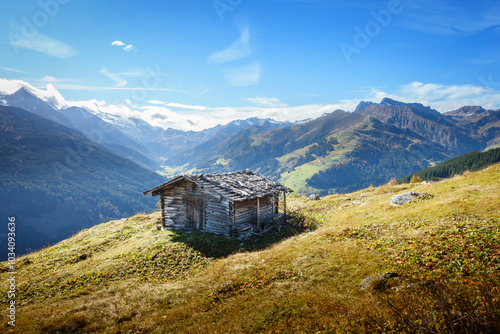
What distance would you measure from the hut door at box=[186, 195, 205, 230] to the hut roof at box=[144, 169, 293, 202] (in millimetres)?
2029

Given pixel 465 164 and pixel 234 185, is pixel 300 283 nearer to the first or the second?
pixel 234 185

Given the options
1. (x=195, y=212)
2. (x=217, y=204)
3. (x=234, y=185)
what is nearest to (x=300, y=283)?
(x=217, y=204)

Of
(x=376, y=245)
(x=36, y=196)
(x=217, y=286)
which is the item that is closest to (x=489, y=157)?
(x=376, y=245)

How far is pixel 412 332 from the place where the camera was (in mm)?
5184

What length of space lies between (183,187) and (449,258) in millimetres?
21927

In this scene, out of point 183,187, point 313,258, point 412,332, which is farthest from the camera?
point 183,187

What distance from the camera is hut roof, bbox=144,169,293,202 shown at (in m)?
22.4

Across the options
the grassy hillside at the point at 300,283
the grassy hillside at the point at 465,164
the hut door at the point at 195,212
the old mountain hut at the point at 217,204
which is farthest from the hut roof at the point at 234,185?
the grassy hillside at the point at 465,164

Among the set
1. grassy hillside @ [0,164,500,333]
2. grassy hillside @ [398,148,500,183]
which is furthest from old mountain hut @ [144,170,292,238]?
grassy hillside @ [398,148,500,183]

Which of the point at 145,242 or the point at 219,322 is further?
the point at 145,242

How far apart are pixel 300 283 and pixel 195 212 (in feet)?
52.5

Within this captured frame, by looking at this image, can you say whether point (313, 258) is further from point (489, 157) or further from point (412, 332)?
point (489, 157)

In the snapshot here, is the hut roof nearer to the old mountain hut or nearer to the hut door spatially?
the old mountain hut

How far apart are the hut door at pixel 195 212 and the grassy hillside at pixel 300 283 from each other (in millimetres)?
3977
